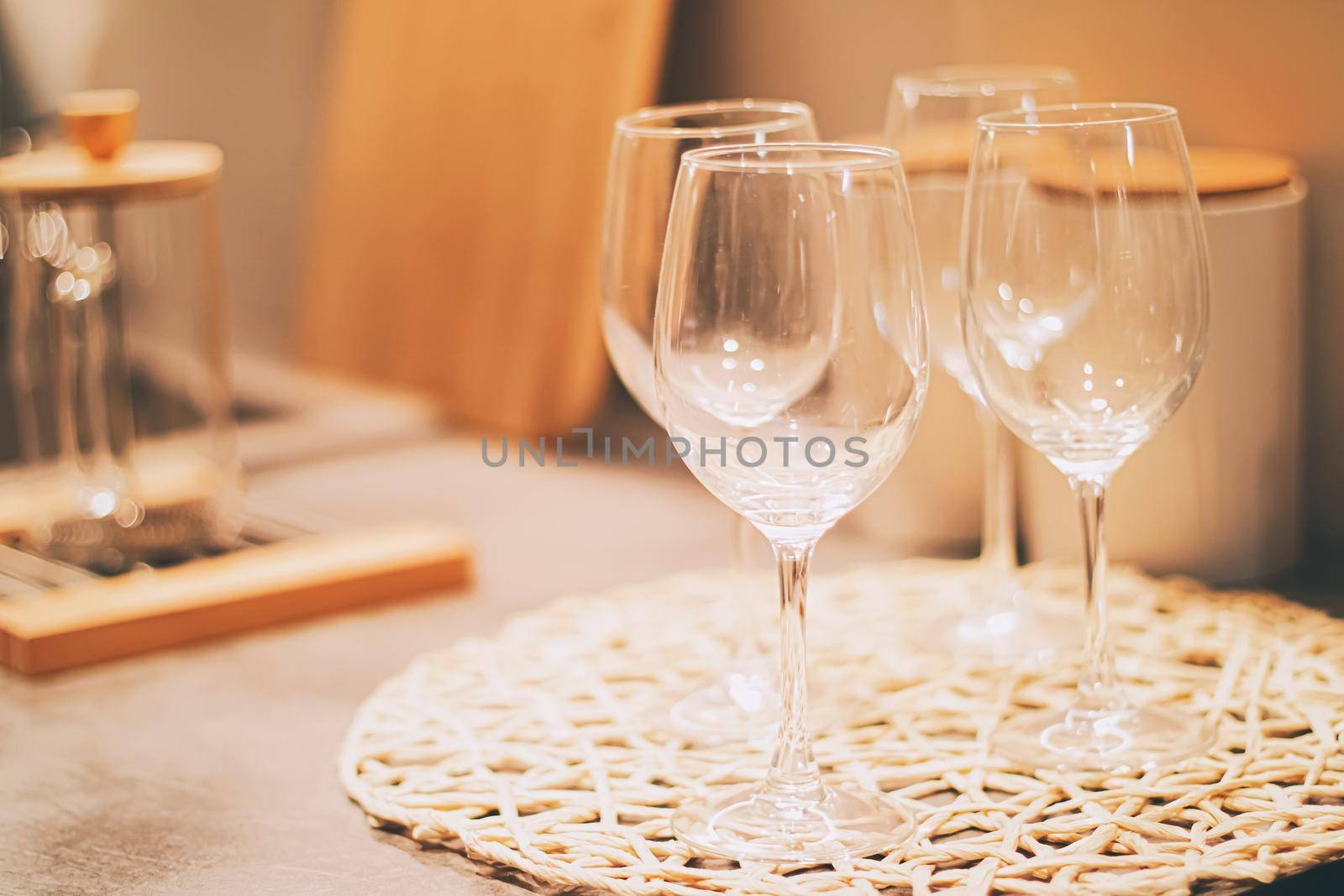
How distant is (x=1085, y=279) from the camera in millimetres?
628

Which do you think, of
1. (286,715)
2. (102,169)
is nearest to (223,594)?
(286,715)

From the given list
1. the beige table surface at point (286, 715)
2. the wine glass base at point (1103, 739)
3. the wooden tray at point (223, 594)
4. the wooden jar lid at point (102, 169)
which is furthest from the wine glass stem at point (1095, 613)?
the wooden jar lid at point (102, 169)

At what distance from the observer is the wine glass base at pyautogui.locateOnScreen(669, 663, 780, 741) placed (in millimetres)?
737

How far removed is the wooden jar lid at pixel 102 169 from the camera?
3.27ft

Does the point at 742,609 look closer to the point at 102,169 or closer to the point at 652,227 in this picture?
the point at 652,227

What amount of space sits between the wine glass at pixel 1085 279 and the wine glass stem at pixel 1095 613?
2 cm

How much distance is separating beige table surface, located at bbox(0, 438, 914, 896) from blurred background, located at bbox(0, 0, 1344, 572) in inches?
7.3

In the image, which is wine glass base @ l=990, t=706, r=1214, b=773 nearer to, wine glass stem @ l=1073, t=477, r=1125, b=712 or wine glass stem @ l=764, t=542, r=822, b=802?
wine glass stem @ l=1073, t=477, r=1125, b=712

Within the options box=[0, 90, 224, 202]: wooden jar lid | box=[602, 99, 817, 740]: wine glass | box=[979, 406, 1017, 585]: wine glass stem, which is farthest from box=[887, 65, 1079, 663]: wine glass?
box=[0, 90, 224, 202]: wooden jar lid

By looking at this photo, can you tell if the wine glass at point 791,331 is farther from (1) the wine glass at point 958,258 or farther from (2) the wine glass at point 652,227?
(1) the wine glass at point 958,258

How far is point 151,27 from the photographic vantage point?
228 centimetres

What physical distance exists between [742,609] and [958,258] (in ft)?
0.68

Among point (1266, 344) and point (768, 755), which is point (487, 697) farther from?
point (1266, 344)

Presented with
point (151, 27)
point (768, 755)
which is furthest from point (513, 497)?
point (151, 27)
